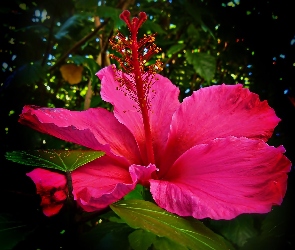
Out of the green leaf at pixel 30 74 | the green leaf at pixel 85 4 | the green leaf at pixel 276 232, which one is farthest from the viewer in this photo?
the green leaf at pixel 85 4

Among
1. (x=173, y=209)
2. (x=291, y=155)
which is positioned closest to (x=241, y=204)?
(x=173, y=209)

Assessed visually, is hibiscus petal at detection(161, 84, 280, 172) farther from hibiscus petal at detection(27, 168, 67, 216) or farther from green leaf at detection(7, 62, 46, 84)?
green leaf at detection(7, 62, 46, 84)

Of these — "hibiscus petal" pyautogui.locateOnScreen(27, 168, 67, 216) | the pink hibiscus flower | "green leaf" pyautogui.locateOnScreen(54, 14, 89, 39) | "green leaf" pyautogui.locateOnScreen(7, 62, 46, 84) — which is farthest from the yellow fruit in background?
"hibiscus petal" pyautogui.locateOnScreen(27, 168, 67, 216)

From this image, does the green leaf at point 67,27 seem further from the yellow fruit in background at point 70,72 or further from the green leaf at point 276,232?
the green leaf at point 276,232

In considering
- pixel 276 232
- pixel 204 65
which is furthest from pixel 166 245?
pixel 204 65

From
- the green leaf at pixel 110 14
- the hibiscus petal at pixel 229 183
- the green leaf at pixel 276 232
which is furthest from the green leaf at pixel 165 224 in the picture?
the green leaf at pixel 110 14

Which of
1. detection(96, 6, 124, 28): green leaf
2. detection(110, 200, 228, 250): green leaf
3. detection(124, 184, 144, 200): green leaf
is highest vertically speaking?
detection(96, 6, 124, 28): green leaf
